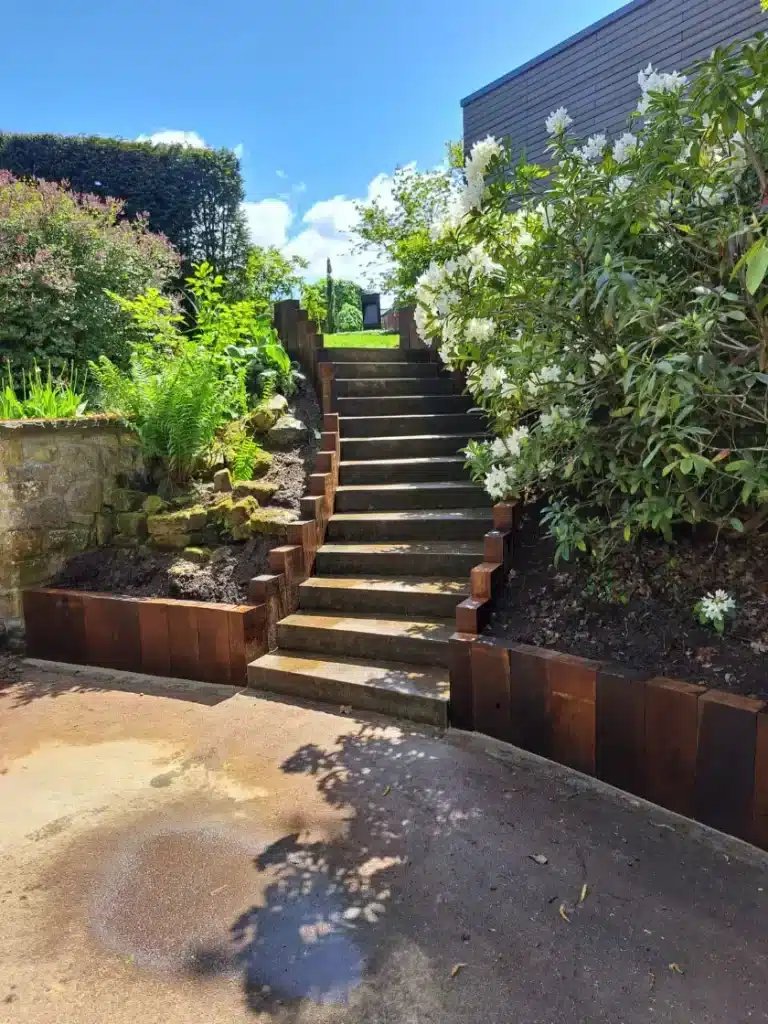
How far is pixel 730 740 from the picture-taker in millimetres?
2145

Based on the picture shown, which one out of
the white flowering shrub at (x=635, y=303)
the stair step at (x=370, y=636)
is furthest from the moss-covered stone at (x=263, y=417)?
the white flowering shrub at (x=635, y=303)

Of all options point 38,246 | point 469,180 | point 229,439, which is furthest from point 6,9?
point 469,180

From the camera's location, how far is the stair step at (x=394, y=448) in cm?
518

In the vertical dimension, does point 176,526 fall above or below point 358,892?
above

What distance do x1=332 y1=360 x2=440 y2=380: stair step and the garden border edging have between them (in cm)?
334

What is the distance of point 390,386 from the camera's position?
593cm

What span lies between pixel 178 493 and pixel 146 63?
6.28 m

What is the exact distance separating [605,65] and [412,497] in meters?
6.74

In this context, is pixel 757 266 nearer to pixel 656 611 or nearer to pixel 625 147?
pixel 625 147

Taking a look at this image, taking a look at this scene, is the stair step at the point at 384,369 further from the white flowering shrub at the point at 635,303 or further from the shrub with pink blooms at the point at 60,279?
the white flowering shrub at the point at 635,303

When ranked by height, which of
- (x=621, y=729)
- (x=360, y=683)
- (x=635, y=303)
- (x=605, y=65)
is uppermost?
(x=605, y=65)

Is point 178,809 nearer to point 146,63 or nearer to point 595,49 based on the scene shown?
point 146,63

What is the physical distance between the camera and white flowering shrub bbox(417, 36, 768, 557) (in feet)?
6.37

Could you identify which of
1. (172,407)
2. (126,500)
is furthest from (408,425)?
(126,500)
